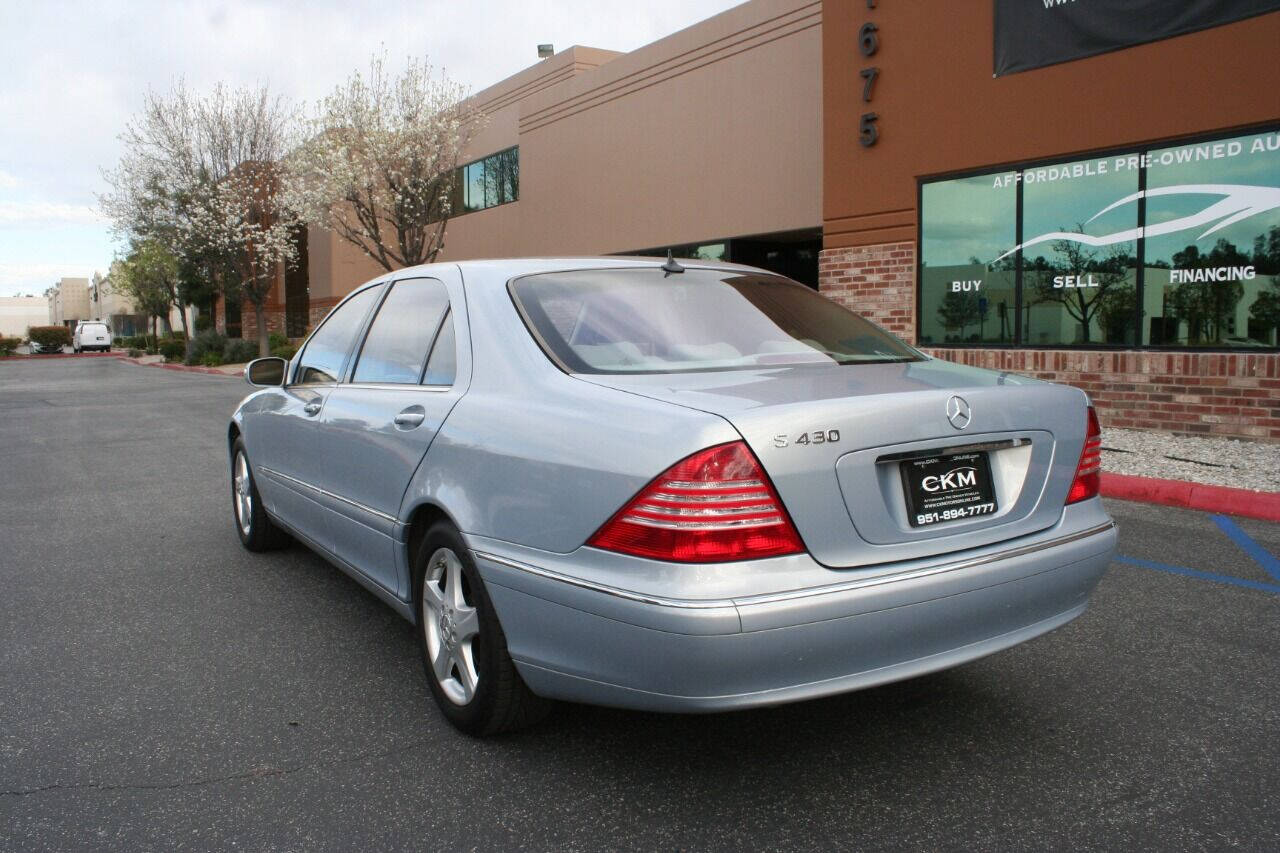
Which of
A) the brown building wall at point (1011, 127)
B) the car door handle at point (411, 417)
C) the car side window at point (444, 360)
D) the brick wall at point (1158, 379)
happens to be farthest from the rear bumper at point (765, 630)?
the brown building wall at point (1011, 127)

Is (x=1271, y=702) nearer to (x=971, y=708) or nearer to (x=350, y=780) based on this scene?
(x=971, y=708)

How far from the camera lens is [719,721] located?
3.40m

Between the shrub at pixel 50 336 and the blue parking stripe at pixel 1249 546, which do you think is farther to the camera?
the shrub at pixel 50 336

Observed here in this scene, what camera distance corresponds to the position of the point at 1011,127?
1143 cm

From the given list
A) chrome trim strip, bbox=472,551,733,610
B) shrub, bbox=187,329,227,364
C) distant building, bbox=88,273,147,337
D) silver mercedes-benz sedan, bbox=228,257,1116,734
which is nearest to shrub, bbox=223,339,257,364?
shrub, bbox=187,329,227,364

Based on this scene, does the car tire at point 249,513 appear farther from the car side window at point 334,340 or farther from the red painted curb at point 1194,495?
the red painted curb at point 1194,495

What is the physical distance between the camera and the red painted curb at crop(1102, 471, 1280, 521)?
678cm

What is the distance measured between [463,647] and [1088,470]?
2.06 meters

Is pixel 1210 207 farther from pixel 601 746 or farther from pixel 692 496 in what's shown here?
pixel 692 496

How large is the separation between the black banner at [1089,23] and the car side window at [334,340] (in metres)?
8.81

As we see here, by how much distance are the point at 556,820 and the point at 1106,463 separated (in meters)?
6.99

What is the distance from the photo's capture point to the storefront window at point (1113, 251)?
31.9ft

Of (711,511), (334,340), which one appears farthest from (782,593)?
(334,340)

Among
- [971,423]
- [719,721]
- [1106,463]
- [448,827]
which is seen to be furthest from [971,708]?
[1106,463]
